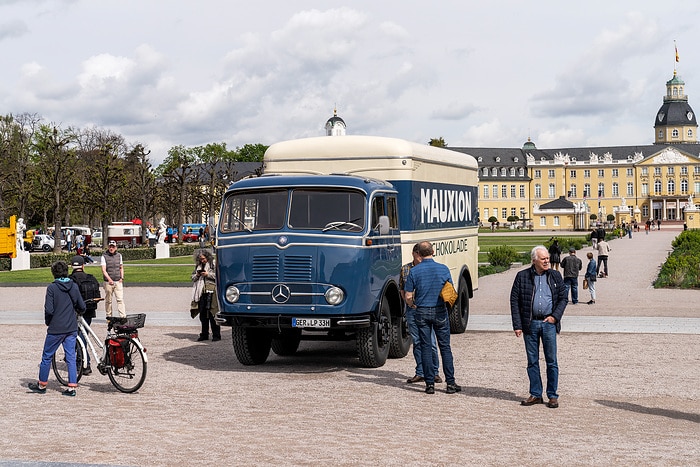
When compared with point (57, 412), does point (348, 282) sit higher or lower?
higher

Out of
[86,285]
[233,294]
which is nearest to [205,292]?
[86,285]

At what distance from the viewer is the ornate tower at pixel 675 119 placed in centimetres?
19262

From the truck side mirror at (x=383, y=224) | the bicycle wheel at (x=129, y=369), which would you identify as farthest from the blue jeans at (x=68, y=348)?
the truck side mirror at (x=383, y=224)

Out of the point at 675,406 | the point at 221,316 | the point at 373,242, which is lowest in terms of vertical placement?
the point at 675,406

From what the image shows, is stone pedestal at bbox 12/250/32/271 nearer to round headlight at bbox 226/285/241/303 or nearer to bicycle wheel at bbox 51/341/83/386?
bicycle wheel at bbox 51/341/83/386

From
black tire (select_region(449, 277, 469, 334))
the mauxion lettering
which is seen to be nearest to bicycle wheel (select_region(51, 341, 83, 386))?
the mauxion lettering

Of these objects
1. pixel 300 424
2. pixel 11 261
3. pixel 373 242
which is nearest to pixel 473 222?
pixel 373 242

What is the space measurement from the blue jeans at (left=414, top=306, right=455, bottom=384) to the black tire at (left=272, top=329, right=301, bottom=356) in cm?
360

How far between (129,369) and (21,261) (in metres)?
35.5

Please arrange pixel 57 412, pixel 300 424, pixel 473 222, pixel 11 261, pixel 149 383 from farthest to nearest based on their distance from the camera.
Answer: pixel 11 261 → pixel 473 222 → pixel 149 383 → pixel 57 412 → pixel 300 424

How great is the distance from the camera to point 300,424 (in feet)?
30.8

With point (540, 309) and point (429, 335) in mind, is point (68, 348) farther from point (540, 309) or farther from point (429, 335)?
point (540, 309)

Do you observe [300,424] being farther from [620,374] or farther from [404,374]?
[620,374]

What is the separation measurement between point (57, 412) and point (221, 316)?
10.1 ft
